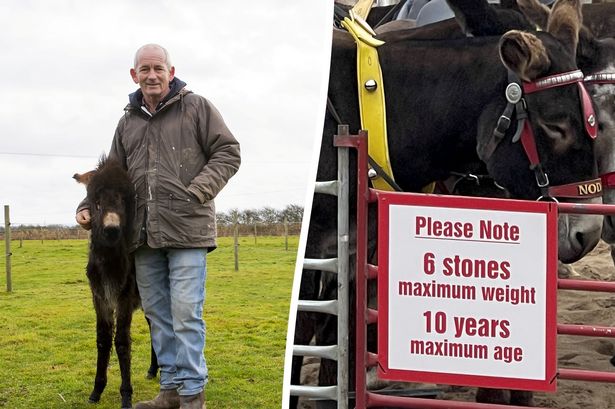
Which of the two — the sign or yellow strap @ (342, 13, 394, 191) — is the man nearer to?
yellow strap @ (342, 13, 394, 191)

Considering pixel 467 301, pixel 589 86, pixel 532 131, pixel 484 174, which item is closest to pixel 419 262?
pixel 467 301

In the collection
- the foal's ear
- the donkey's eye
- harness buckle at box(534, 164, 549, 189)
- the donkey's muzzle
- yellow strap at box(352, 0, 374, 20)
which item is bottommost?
the donkey's muzzle

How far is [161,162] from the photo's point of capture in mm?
2766

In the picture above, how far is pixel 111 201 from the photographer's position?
321cm

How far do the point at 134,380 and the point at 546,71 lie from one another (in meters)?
2.81

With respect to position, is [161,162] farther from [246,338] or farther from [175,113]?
[246,338]

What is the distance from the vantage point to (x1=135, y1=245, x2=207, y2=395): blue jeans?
2.78m

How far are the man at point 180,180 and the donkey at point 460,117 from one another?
0.48m

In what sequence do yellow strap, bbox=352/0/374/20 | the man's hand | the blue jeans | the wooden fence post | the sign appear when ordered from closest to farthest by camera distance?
the sign → the blue jeans → yellow strap, bbox=352/0/374/20 → the man's hand → the wooden fence post

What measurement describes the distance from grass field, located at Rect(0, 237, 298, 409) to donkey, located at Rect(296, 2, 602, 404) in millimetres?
794

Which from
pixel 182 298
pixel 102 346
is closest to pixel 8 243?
pixel 102 346

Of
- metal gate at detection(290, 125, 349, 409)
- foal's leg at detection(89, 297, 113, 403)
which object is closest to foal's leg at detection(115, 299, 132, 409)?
foal's leg at detection(89, 297, 113, 403)

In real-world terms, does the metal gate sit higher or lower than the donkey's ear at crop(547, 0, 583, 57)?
lower

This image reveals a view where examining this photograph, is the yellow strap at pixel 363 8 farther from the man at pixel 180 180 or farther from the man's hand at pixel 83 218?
the man's hand at pixel 83 218
